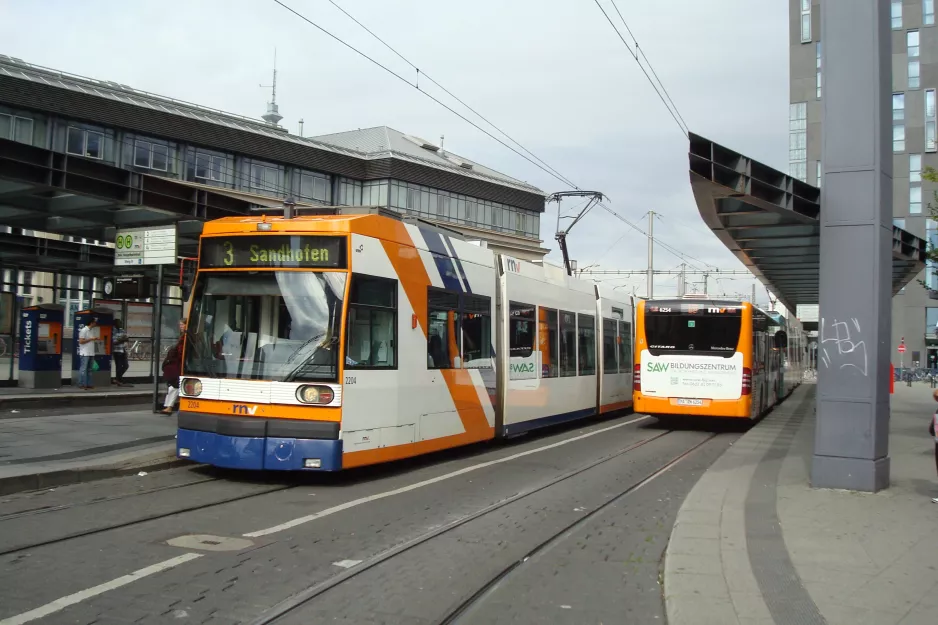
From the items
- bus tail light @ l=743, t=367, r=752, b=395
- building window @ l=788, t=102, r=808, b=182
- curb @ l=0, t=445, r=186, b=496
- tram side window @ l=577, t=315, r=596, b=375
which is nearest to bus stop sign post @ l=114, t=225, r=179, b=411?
curb @ l=0, t=445, r=186, b=496

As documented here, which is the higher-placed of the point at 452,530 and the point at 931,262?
the point at 931,262

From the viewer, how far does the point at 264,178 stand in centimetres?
5206

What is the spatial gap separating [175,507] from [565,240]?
25.4m

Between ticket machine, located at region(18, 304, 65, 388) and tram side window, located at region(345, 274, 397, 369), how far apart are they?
1217 centimetres

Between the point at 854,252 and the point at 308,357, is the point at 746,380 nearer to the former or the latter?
the point at 854,252

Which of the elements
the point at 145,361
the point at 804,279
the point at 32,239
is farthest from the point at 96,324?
the point at 804,279

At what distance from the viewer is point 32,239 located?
1812 centimetres

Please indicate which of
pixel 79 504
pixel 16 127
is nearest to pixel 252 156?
pixel 16 127

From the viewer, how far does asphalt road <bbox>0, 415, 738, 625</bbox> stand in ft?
16.9

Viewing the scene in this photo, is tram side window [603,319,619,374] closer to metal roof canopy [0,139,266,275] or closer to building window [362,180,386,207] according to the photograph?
metal roof canopy [0,139,266,275]

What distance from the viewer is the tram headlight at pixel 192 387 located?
9547 mm

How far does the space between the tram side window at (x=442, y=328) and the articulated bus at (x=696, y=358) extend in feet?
24.1

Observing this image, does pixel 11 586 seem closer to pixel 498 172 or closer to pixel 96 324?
pixel 96 324

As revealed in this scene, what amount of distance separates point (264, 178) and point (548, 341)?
4032cm
